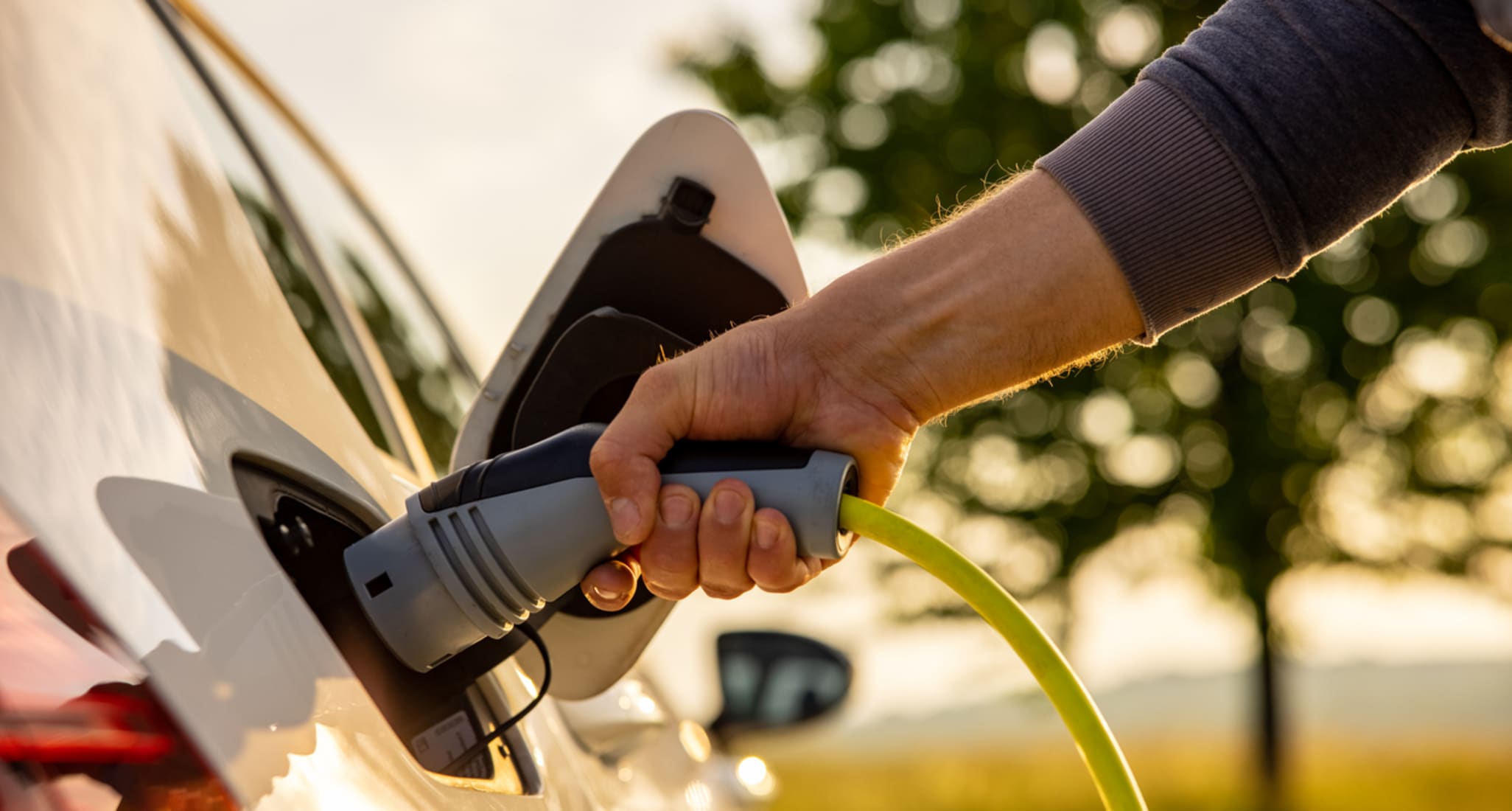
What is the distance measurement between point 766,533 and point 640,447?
0.16 metres

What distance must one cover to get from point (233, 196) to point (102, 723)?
0.71m

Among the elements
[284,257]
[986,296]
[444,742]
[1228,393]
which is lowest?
[1228,393]

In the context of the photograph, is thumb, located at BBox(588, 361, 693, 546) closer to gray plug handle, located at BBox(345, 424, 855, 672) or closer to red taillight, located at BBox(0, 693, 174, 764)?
gray plug handle, located at BBox(345, 424, 855, 672)

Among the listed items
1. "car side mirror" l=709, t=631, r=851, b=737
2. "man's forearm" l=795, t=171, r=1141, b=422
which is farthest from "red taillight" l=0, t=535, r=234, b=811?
"car side mirror" l=709, t=631, r=851, b=737

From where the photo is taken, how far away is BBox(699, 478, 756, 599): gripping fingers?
1457 mm

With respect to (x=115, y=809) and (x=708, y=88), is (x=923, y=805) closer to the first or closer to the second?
(x=708, y=88)

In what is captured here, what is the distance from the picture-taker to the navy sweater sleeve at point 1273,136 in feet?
5.52

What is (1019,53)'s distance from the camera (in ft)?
36.0

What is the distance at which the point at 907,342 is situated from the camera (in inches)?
69.0

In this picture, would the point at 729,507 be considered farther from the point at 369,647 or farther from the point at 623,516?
the point at 369,647

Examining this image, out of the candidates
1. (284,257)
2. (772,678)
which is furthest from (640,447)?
(772,678)

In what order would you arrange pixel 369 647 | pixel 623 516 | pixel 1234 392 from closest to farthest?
pixel 369 647, pixel 623 516, pixel 1234 392

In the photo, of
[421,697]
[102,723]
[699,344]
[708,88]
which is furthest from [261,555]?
[708,88]

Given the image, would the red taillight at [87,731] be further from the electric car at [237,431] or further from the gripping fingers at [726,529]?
the gripping fingers at [726,529]
